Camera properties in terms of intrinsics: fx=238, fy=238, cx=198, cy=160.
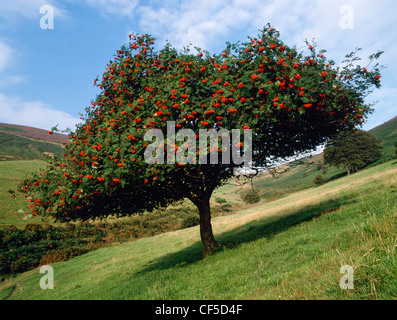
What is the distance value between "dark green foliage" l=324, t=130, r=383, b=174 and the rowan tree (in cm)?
6718

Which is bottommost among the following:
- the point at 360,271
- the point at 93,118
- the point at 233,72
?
the point at 360,271

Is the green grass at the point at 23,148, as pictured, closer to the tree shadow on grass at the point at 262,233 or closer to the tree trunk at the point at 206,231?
the tree shadow on grass at the point at 262,233

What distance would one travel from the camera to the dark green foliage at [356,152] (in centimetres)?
7062

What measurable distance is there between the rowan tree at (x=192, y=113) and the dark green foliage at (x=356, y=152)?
220 feet

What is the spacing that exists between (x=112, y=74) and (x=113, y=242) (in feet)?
142

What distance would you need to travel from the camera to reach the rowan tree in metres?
8.94

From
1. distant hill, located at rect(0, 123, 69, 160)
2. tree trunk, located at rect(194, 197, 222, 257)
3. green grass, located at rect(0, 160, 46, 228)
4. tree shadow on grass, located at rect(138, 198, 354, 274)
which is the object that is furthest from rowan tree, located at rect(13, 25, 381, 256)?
distant hill, located at rect(0, 123, 69, 160)

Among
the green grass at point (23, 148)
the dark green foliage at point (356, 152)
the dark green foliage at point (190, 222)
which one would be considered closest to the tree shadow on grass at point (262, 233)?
the dark green foliage at point (190, 222)

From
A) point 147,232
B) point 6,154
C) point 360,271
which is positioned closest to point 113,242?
point 147,232

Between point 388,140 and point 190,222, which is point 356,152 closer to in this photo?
point 190,222

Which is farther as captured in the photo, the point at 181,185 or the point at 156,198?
the point at 156,198

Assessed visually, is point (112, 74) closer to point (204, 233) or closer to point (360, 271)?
point (204, 233)
